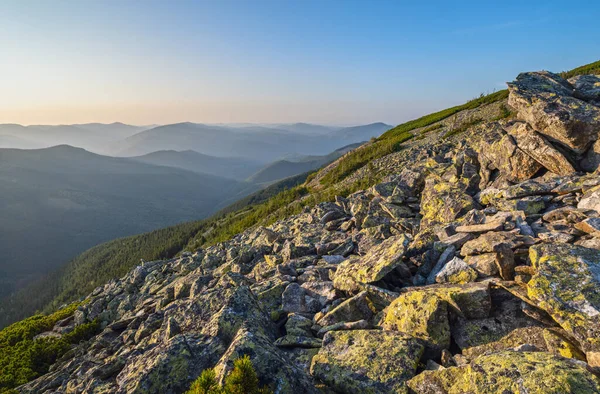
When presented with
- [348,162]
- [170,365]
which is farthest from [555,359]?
[348,162]

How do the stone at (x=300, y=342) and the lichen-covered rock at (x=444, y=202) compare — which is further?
the lichen-covered rock at (x=444, y=202)

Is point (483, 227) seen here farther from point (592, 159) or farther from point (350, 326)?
point (592, 159)

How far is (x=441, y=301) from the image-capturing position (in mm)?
8430

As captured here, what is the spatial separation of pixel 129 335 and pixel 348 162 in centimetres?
6096

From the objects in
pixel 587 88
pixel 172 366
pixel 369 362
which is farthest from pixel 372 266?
pixel 587 88

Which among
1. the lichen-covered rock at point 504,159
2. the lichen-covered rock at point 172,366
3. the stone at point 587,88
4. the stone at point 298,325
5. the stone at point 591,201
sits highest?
the stone at point 587,88

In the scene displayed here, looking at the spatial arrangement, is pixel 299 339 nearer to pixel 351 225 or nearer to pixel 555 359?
pixel 555 359

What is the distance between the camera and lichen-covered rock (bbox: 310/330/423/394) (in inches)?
279

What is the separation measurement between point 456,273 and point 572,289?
317 cm

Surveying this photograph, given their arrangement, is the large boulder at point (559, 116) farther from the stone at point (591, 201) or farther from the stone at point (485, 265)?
the stone at point (485, 265)

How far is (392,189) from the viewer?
919 inches

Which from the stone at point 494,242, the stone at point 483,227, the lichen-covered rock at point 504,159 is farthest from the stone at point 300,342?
the lichen-covered rock at point 504,159

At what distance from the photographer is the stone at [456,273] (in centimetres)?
975

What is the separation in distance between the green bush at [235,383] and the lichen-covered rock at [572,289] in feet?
23.3
